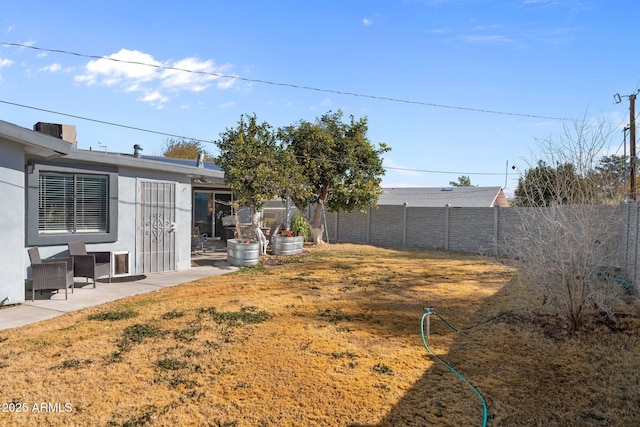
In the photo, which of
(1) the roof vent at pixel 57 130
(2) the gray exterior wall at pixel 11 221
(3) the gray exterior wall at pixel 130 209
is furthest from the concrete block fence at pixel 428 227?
(2) the gray exterior wall at pixel 11 221

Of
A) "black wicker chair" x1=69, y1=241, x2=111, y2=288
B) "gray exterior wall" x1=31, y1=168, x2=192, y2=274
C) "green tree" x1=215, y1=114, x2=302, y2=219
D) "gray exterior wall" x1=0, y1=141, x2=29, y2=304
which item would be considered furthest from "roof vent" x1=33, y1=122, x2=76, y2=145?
"green tree" x1=215, y1=114, x2=302, y2=219

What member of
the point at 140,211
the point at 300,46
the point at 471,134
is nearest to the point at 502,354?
the point at 140,211

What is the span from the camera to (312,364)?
4.23 meters

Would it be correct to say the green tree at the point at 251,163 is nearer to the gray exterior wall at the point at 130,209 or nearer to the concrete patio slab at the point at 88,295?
the gray exterior wall at the point at 130,209

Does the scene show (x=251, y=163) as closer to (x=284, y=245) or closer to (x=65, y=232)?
(x=284, y=245)

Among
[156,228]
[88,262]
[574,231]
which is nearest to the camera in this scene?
[574,231]

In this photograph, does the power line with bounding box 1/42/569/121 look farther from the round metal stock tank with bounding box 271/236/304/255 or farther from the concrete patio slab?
the concrete patio slab

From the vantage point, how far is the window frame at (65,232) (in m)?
7.31

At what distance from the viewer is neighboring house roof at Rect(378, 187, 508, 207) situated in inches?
1027

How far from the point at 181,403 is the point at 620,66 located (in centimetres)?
1287

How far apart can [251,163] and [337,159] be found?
578 cm

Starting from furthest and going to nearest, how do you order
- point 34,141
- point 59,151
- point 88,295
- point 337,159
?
point 337,159, point 88,295, point 59,151, point 34,141

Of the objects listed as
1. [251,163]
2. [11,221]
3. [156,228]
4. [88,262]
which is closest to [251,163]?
[251,163]

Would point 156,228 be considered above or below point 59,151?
below
